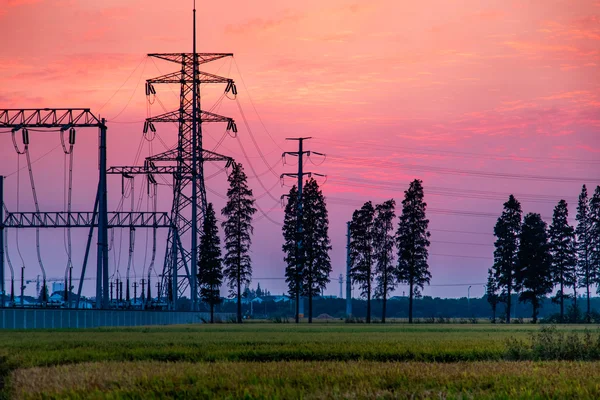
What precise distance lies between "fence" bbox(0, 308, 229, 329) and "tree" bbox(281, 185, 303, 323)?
77.4 ft

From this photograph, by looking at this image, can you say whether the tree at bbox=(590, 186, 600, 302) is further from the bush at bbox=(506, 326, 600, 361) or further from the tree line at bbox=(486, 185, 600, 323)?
the bush at bbox=(506, 326, 600, 361)

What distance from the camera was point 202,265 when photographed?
11281 centimetres

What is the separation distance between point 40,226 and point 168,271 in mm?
22575

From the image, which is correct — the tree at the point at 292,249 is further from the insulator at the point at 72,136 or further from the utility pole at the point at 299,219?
the insulator at the point at 72,136

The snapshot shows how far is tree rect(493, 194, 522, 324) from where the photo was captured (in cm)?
12238

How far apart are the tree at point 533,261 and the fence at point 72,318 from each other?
50379mm

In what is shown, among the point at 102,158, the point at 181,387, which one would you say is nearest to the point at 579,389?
the point at 181,387

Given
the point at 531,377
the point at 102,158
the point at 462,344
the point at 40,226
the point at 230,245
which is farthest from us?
the point at 230,245

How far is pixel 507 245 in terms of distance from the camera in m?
123

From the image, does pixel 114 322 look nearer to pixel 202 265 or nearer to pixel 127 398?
pixel 202 265

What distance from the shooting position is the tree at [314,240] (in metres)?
114

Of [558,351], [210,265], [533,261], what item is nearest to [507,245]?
[533,261]

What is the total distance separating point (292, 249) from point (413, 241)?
1490 cm

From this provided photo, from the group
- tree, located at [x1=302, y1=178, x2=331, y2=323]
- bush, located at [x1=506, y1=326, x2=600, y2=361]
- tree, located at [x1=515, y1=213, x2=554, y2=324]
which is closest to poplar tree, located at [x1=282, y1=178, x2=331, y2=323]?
tree, located at [x1=302, y1=178, x2=331, y2=323]
